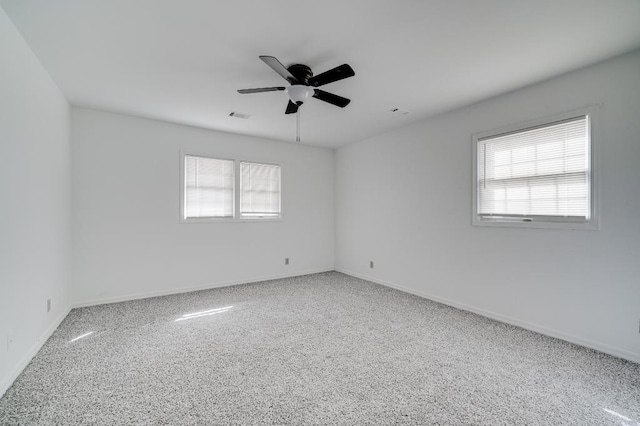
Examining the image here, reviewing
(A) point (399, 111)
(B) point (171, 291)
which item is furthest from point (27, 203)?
(A) point (399, 111)

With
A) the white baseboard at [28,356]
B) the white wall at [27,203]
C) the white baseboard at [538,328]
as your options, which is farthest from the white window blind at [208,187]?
the white baseboard at [538,328]

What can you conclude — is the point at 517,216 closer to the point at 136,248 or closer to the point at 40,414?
the point at 40,414

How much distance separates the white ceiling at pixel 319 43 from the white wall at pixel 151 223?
70 cm

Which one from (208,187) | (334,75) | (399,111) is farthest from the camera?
(208,187)

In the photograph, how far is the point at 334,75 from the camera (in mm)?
2281

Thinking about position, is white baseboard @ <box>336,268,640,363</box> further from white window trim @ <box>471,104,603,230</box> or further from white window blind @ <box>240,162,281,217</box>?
white window blind @ <box>240,162,281,217</box>

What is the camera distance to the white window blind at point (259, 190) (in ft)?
16.3

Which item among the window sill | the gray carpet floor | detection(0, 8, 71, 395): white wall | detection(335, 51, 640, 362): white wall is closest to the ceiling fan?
detection(0, 8, 71, 395): white wall

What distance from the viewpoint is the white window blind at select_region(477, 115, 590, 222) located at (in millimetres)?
2701

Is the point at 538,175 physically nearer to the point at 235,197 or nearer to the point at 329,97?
the point at 329,97

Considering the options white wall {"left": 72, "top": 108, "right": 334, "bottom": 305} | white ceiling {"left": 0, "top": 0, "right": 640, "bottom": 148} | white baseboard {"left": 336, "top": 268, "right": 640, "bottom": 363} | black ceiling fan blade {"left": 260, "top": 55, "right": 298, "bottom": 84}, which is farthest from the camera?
white wall {"left": 72, "top": 108, "right": 334, "bottom": 305}

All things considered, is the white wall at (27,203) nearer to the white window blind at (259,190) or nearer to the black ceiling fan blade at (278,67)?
the black ceiling fan blade at (278,67)

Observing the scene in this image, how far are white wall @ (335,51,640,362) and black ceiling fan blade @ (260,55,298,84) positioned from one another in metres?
2.47

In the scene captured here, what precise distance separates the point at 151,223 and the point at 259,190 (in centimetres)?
181
